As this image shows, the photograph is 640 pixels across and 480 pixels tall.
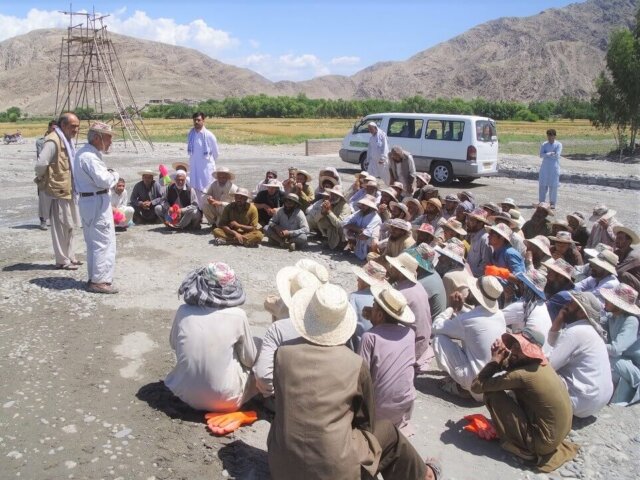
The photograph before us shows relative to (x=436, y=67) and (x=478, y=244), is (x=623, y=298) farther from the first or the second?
(x=436, y=67)

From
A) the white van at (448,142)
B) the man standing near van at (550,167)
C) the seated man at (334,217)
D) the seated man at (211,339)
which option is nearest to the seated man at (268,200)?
the seated man at (334,217)

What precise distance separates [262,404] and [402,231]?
2874 millimetres

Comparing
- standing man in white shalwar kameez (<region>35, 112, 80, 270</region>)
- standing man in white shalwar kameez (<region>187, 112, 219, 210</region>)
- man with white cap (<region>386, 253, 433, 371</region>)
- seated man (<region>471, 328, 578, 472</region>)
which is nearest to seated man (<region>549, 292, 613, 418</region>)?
seated man (<region>471, 328, 578, 472</region>)

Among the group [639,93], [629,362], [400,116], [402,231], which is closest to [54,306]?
[402,231]

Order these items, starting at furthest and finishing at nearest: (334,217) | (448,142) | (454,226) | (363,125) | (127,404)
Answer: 1. (363,125)
2. (448,142)
3. (334,217)
4. (454,226)
5. (127,404)

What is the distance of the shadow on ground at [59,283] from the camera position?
6566 mm

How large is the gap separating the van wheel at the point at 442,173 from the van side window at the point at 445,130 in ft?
2.42

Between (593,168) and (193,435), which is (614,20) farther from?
(193,435)

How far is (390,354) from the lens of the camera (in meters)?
3.79

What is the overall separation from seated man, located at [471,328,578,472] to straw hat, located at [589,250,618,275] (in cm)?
214

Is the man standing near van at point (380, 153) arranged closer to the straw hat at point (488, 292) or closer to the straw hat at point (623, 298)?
the straw hat at point (623, 298)

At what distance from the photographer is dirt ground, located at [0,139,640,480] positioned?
3633 millimetres

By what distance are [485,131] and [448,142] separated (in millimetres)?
1099

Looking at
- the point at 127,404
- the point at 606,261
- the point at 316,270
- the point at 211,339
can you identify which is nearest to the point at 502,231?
the point at 606,261
